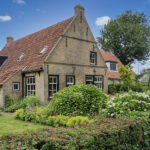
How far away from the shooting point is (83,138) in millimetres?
4109

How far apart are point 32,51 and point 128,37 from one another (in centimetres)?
2491

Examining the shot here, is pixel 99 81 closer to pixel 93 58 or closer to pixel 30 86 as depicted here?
pixel 93 58

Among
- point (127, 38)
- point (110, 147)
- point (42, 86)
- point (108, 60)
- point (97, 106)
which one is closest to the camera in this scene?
point (110, 147)

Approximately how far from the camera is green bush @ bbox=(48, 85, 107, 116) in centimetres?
1021

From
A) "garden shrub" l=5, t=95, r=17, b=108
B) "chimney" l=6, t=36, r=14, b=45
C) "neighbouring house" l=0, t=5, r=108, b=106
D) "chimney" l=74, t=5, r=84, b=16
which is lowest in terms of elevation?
"garden shrub" l=5, t=95, r=17, b=108

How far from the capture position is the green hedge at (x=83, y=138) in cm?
369

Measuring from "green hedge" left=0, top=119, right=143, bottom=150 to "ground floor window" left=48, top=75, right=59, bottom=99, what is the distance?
11.7 meters

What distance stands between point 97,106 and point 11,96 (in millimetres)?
9571

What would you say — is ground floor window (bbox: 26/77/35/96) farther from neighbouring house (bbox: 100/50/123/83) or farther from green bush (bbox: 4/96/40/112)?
neighbouring house (bbox: 100/50/123/83)

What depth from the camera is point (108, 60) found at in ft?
103

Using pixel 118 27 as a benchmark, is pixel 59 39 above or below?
below

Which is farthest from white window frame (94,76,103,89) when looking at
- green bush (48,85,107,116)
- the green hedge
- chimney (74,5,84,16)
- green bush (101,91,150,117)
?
the green hedge

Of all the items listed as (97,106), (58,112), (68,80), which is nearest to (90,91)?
(97,106)

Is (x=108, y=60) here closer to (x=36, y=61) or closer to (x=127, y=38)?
(x=127, y=38)
